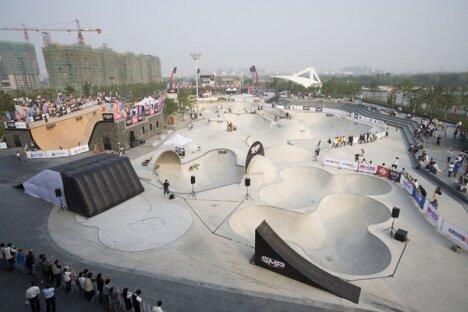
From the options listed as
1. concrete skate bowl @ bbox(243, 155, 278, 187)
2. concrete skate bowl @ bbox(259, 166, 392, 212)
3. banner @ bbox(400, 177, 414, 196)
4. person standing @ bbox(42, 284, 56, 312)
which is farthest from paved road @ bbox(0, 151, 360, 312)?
banner @ bbox(400, 177, 414, 196)

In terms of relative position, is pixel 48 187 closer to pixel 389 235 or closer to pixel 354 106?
pixel 389 235

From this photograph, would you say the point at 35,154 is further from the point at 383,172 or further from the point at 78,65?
the point at 78,65

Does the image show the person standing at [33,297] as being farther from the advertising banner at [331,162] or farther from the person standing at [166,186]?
the advertising banner at [331,162]

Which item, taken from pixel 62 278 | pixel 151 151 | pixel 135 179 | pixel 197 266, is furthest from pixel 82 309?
pixel 151 151

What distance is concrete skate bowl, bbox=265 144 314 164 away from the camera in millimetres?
31969

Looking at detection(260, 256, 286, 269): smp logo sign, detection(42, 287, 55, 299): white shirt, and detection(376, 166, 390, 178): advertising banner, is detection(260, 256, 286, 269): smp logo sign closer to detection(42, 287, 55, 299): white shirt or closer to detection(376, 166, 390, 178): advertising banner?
detection(42, 287, 55, 299): white shirt

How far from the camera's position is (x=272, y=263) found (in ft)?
42.4

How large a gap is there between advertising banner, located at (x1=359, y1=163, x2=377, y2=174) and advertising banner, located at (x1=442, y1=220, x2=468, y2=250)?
9.87 m

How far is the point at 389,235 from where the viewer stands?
53.1 ft

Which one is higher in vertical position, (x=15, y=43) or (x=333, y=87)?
(x=15, y=43)

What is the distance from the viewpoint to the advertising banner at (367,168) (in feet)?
83.7

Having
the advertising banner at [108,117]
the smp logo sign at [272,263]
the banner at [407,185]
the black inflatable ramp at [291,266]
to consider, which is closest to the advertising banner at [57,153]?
the advertising banner at [108,117]

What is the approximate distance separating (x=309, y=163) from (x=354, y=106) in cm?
4918

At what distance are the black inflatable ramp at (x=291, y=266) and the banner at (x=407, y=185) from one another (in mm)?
13164
